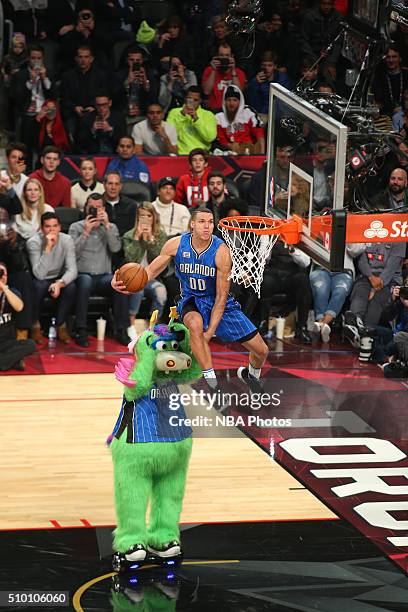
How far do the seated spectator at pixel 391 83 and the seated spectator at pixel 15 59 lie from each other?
465 centimetres

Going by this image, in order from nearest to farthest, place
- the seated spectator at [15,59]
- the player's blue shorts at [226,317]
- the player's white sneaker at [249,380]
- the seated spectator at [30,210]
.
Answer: the player's blue shorts at [226,317], the player's white sneaker at [249,380], the seated spectator at [30,210], the seated spectator at [15,59]

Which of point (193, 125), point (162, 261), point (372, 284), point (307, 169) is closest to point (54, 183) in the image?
point (193, 125)

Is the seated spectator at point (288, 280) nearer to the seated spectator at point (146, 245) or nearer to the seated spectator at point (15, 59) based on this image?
the seated spectator at point (146, 245)

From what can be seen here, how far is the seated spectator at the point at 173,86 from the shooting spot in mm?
16000

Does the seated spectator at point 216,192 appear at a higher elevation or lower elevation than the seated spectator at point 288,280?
higher

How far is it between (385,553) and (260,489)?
146 centimetres

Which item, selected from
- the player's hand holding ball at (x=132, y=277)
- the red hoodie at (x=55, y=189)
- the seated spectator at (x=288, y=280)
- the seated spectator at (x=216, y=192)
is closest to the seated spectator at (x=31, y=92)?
the red hoodie at (x=55, y=189)

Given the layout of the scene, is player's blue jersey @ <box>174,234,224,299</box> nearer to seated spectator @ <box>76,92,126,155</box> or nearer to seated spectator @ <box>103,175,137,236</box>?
seated spectator @ <box>103,175,137,236</box>

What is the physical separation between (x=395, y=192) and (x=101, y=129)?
4.18 metres

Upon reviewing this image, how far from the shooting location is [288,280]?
14094 mm

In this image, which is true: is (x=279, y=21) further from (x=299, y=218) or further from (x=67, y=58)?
(x=299, y=218)

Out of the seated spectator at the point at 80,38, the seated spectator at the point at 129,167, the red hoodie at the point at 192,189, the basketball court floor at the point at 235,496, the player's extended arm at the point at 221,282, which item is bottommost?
the basketball court floor at the point at 235,496

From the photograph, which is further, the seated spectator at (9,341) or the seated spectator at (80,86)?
the seated spectator at (80,86)

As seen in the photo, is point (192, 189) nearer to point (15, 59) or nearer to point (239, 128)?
point (239, 128)
